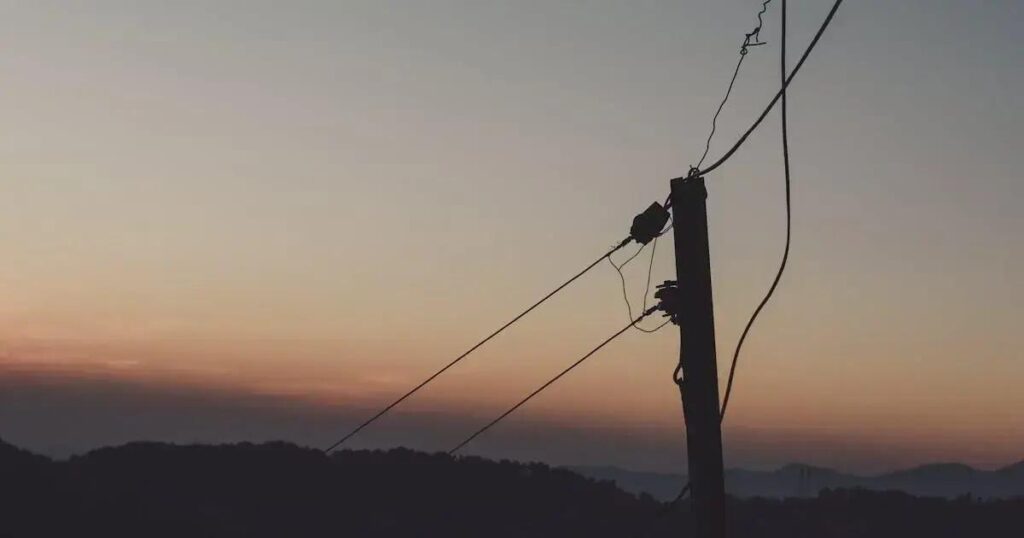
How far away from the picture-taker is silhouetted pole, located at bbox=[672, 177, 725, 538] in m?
10.9

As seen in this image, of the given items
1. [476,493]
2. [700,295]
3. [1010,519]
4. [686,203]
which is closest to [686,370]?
[700,295]

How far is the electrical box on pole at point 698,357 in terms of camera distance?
10859 mm

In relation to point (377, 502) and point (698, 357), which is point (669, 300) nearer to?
point (698, 357)

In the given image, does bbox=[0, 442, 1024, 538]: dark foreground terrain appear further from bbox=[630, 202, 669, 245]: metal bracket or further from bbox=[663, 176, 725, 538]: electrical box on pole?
bbox=[663, 176, 725, 538]: electrical box on pole

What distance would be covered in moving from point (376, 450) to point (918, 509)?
47.2 metres

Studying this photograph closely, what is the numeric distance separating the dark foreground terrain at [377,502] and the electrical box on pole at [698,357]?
212ft

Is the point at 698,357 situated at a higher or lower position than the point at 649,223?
lower

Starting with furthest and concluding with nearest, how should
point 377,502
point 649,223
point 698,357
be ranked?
point 377,502, point 649,223, point 698,357

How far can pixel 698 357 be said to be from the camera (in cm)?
1102

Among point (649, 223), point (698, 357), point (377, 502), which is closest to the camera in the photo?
point (698, 357)

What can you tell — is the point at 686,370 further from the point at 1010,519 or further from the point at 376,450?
the point at 1010,519

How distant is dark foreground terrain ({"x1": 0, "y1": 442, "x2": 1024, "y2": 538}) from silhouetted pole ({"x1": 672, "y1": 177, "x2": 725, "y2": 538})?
212ft

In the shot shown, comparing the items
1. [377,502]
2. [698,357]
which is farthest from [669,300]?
[377,502]

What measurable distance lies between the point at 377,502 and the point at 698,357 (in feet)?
275
